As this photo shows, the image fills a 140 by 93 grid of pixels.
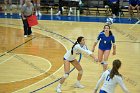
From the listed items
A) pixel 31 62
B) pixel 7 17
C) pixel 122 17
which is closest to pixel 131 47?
pixel 31 62

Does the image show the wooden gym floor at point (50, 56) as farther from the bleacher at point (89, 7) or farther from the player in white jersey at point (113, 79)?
the bleacher at point (89, 7)

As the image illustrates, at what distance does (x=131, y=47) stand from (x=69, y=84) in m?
6.12

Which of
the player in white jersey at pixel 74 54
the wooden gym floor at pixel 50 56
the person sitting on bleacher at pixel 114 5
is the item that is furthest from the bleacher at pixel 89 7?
the player in white jersey at pixel 74 54

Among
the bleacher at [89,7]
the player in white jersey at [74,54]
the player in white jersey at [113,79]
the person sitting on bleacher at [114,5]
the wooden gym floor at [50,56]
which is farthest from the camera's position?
the bleacher at [89,7]

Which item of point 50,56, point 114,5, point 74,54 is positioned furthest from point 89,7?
point 74,54

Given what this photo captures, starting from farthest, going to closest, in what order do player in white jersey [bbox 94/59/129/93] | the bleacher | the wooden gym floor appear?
1. the bleacher
2. the wooden gym floor
3. player in white jersey [bbox 94/59/129/93]

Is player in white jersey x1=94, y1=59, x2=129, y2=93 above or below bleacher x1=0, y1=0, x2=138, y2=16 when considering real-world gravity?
below

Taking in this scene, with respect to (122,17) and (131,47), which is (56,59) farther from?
(122,17)

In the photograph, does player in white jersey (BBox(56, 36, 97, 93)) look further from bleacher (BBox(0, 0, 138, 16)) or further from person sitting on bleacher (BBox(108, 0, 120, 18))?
bleacher (BBox(0, 0, 138, 16))

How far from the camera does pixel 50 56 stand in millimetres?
15000

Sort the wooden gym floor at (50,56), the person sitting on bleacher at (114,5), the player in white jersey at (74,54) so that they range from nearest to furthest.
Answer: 1. the player in white jersey at (74,54)
2. the wooden gym floor at (50,56)
3. the person sitting on bleacher at (114,5)

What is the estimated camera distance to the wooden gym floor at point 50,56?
37.7 feet

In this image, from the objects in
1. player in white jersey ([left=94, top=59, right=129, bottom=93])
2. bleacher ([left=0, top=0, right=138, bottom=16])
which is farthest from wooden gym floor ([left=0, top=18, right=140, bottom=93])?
bleacher ([left=0, top=0, right=138, bottom=16])

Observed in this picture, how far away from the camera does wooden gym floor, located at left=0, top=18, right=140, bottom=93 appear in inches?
452
